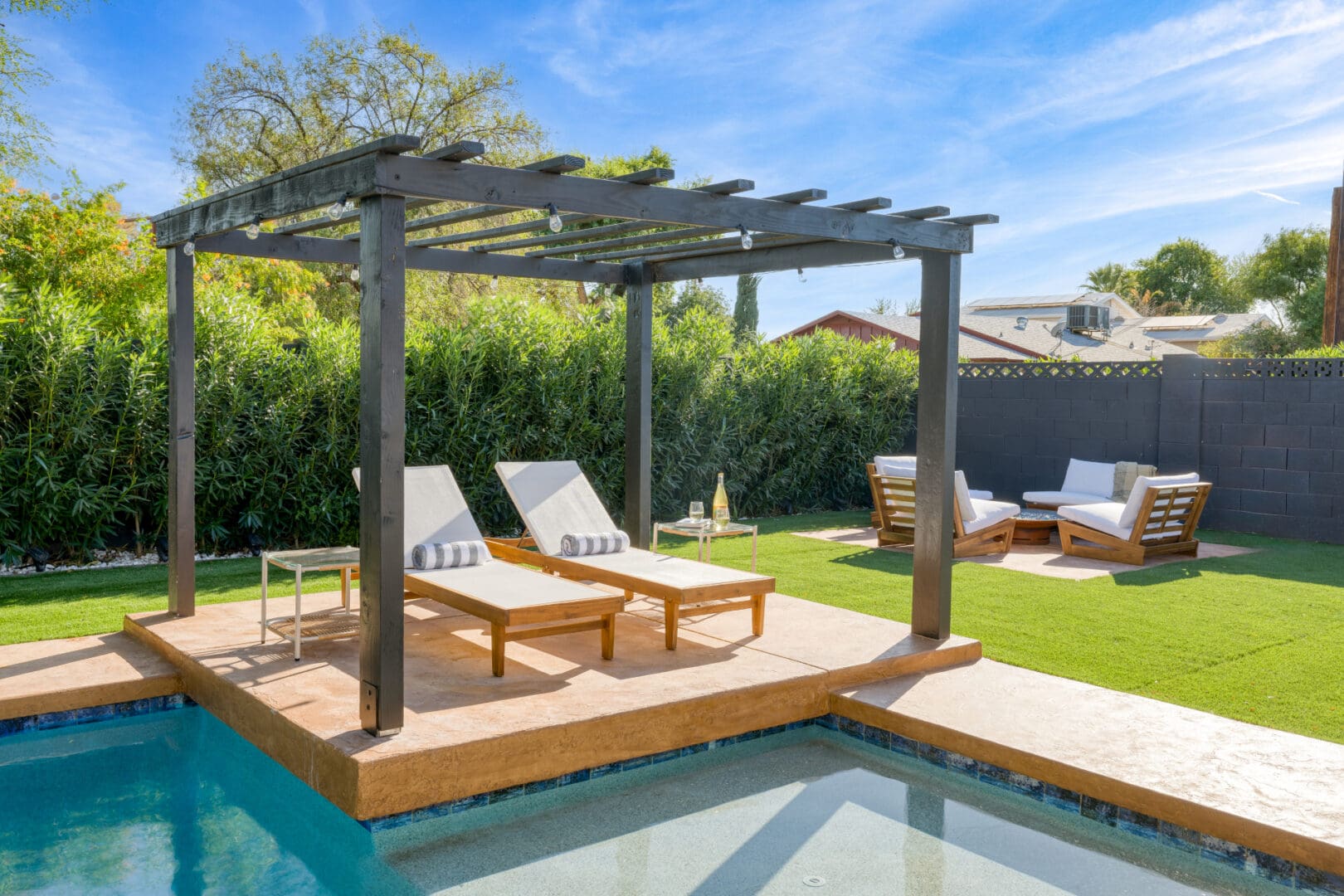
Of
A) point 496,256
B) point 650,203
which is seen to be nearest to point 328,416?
point 496,256

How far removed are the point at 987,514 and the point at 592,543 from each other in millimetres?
4911

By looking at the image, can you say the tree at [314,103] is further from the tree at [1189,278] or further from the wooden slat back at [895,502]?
the tree at [1189,278]

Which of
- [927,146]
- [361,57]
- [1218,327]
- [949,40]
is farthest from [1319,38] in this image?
[361,57]

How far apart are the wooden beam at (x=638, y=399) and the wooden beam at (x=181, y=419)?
9.81ft

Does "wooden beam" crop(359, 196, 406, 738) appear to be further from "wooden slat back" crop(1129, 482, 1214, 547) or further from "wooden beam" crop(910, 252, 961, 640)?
"wooden slat back" crop(1129, 482, 1214, 547)

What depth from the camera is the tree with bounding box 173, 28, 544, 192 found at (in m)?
23.9

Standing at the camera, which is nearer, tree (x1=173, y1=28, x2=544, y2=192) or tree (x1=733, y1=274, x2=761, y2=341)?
tree (x1=173, y1=28, x2=544, y2=192)

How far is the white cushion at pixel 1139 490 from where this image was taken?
9.53m

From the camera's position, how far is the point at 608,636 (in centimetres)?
556

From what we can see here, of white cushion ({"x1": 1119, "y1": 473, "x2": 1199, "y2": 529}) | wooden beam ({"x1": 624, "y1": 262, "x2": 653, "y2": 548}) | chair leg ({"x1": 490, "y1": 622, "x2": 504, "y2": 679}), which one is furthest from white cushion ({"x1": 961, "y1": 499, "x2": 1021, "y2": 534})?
chair leg ({"x1": 490, "y1": 622, "x2": 504, "y2": 679})

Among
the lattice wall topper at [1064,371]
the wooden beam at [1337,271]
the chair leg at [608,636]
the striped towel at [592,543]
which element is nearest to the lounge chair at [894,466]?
the lattice wall topper at [1064,371]

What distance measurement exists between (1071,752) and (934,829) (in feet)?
2.31

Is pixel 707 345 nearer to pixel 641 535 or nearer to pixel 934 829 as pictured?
pixel 641 535

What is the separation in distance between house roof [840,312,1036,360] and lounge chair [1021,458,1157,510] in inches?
558
